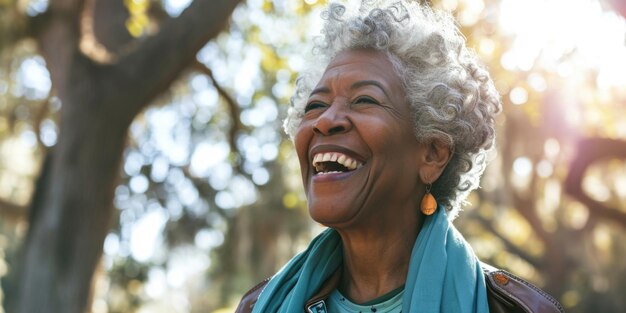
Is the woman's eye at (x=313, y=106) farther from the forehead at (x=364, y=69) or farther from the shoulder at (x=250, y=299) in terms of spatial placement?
the shoulder at (x=250, y=299)

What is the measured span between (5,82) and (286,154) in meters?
6.47

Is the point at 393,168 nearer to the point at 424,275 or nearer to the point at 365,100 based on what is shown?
the point at 365,100

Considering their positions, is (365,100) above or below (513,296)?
above

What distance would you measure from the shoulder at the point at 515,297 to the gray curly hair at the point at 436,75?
1.47ft

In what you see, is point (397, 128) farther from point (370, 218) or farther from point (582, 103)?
point (582, 103)

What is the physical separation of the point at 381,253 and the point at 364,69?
64cm

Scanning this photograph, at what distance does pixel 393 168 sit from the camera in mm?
2828

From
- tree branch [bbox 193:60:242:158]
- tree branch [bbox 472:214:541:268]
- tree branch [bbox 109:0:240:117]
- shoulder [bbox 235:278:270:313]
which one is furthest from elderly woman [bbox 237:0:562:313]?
tree branch [bbox 472:214:541:268]

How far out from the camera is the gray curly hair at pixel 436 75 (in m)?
2.95

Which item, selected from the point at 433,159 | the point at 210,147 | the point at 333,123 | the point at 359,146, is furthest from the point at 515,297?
the point at 210,147

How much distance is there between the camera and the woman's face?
276cm

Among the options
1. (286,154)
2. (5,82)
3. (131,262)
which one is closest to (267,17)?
(286,154)

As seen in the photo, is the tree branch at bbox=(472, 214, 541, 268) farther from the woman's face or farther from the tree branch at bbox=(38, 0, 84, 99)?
the woman's face

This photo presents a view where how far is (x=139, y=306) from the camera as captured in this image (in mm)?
19953
